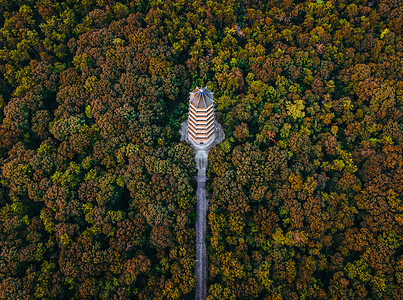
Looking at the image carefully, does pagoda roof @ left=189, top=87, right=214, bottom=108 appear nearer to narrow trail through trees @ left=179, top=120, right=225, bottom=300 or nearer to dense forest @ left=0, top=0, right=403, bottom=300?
dense forest @ left=0, top=0, right=403, bottom=300

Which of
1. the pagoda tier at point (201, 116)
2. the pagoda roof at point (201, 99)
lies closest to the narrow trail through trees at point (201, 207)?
the pagoda tier at point (201, 116)

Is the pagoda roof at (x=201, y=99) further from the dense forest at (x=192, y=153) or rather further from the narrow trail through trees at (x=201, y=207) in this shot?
the narrow trail through trees at (x=201, y=207)

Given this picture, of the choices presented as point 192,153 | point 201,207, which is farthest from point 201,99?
point 201,207

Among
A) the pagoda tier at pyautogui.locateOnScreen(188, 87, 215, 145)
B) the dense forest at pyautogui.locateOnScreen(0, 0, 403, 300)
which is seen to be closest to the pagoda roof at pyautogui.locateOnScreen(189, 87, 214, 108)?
the pagoda tier at pyautogui.locateOnScreen(188, 87, 215, 145)

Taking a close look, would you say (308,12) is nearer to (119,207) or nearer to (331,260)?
(331,260)

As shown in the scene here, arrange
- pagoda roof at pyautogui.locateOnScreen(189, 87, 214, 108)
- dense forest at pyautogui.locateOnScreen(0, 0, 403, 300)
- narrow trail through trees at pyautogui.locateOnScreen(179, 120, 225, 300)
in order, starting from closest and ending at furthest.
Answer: dense forest at pyautogui.locateOnScreen(0, 0, 403, 300)
pagoda roof at pyautogui.locateOnScreen(189, 87, 214, 108)
narrow trail through trees at pyautogui.locateOnScreen(179, 120, 225, 300)
